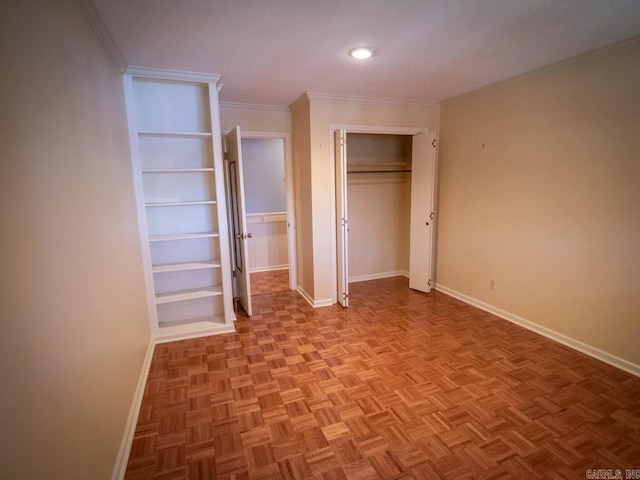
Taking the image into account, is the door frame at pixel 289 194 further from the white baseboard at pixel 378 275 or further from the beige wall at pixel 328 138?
the white baseboard at pixel 378 275

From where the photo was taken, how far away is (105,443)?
5.17 feet

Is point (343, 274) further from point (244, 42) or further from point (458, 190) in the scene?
point (244, 42)

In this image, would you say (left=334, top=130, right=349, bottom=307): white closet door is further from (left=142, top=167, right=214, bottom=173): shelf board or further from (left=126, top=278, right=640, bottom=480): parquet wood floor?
(left=142, top=167, right=214, bottom=173): shelf board

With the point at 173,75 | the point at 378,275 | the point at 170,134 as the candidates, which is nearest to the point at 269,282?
the point at 378,275

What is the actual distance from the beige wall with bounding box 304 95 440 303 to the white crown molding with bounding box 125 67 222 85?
1150mm

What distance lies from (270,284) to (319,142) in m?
2.38

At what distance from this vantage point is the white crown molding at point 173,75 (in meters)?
2.86

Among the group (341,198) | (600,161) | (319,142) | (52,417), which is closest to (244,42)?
(319,142)

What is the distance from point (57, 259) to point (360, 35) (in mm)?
2183

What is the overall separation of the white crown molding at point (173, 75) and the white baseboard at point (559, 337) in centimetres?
375

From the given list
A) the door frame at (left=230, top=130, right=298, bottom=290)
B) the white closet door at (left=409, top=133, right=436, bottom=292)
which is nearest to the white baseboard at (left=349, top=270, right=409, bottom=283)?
the white closet door at (left=409, top=133, right=436, bottom=292)

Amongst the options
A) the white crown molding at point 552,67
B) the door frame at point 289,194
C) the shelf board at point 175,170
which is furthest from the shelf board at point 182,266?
the white crown molding at point 552,67

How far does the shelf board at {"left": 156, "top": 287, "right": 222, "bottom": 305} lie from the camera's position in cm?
326

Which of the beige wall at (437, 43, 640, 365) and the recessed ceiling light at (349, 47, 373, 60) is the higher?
the recessed ceiling light at (349, 47, 373, 60)
